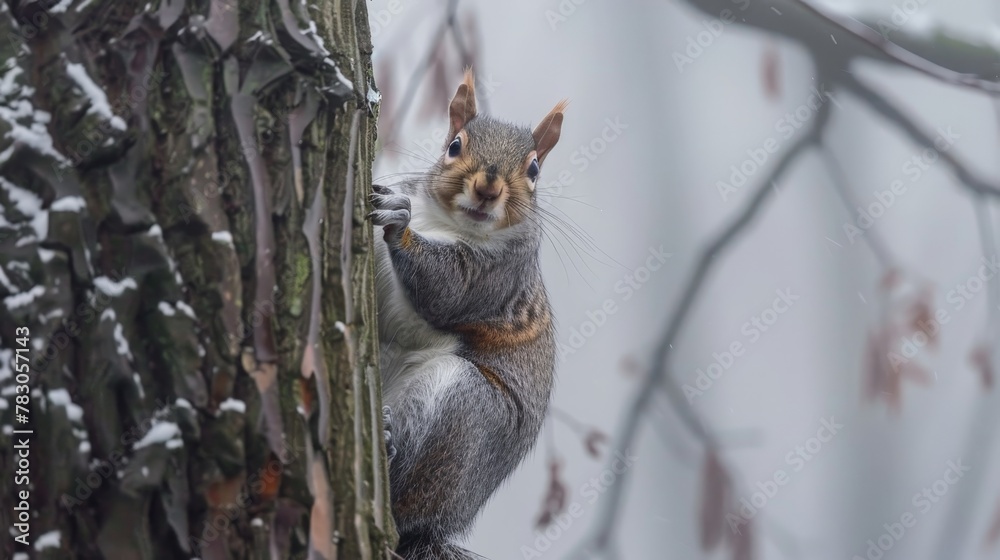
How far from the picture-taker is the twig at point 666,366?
2844 millimetres

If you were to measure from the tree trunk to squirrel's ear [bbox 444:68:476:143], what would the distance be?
1156 mm

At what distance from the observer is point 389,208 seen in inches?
67.3

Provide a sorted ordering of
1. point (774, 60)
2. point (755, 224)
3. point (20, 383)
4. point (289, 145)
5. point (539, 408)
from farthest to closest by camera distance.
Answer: point (755, 224)
point (774, 60)
point (539, 408)
point (289, 145)
point (20, 383)

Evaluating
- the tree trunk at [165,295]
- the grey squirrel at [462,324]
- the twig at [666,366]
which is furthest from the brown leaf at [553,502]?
the tree trunk at [165,295]

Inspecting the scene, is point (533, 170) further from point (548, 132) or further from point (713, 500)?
point (713, 500)

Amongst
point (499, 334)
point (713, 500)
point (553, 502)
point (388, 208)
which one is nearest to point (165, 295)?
point (388, 208)

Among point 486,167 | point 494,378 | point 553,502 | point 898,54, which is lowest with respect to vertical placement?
point 553,502

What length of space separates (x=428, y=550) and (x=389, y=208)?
2.49ft

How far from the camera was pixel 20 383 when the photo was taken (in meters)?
0.88

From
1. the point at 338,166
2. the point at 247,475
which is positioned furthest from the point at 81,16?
the point at 247,475

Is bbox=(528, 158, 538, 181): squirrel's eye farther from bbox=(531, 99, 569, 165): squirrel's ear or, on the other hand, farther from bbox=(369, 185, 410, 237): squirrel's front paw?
bbox=(369, 185, 410, 237): squirrel's front paw

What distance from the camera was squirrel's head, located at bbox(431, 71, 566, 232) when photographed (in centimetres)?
206

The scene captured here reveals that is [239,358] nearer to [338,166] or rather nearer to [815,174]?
[338,166]

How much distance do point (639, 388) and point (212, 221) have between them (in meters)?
2.35
